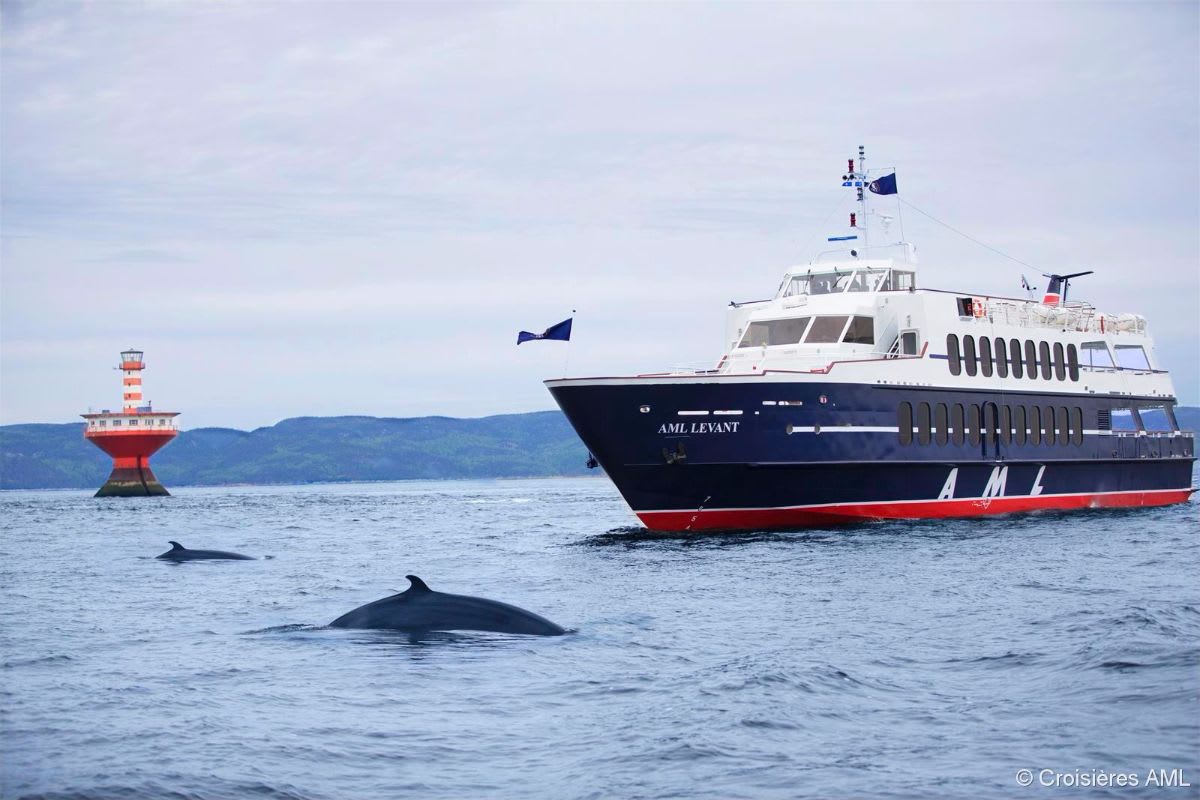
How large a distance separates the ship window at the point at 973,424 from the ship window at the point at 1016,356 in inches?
113

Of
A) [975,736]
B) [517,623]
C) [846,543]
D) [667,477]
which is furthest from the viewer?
[667,477]

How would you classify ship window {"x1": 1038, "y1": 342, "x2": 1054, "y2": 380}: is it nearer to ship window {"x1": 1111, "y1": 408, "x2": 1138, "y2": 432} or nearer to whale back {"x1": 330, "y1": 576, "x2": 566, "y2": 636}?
ship window {"x1": 1111, "y1": 408, "x2": 1138, "y2": 432}

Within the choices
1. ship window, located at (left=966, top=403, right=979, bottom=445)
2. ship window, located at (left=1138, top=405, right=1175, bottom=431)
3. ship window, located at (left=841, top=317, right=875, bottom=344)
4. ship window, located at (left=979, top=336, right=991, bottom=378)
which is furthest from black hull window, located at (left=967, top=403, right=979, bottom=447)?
ship window, located at (left=1138, top=405, right=1175, bottom=431)

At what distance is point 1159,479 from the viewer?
152 feet

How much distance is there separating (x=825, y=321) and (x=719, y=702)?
24945 millimetres

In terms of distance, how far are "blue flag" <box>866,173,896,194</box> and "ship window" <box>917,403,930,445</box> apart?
885 centimetres

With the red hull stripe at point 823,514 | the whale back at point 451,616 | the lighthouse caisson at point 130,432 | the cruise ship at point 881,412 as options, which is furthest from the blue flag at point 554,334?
the lighthouse caisson at point 130,432

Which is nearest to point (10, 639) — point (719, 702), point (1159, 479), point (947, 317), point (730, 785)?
point (719, 702)

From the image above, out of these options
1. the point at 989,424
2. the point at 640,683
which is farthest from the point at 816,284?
the point at 640,683

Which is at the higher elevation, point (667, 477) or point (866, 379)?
point (866, 379)

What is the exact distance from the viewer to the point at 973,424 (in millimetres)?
38188

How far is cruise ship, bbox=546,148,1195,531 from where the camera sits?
3284 cm

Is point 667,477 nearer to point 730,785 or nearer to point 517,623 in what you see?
point 517,623

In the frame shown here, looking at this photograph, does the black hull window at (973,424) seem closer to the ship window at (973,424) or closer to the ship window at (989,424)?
the ship window at (973,424)
